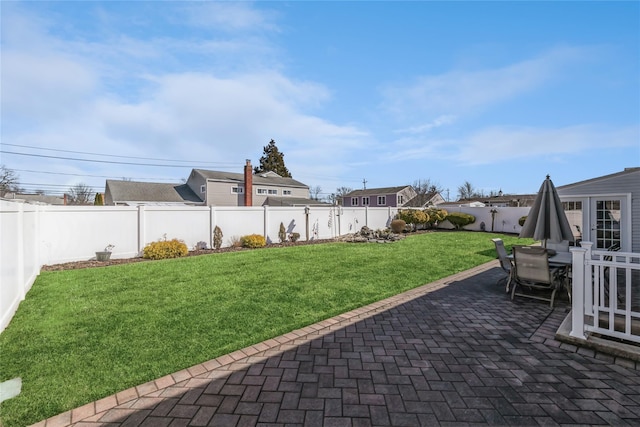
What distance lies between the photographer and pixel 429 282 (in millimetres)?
6770

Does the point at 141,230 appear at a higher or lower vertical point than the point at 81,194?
lower

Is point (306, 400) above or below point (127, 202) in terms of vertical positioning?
below

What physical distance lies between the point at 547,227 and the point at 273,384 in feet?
20.8

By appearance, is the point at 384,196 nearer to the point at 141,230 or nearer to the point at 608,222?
the point at 608,222

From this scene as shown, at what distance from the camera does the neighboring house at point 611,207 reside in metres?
9.09

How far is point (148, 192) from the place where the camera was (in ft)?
89.5

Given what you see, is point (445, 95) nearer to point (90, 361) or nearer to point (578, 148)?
point (578, 148)

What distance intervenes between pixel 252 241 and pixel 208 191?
17528mm

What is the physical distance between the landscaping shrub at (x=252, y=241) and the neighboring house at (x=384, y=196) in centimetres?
3156

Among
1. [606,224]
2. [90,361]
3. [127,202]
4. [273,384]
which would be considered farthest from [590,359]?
[127,202]

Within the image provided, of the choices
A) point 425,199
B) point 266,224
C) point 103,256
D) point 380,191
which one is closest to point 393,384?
point 103,256

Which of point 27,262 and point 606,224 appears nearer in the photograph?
point 27,262

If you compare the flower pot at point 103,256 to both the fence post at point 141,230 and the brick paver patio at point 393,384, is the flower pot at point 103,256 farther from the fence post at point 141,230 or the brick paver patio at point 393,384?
the brick paver patio at point 393,384

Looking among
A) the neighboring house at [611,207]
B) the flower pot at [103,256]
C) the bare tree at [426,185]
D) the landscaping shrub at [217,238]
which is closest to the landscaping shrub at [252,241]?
the landscaping shrub at [217,238]
